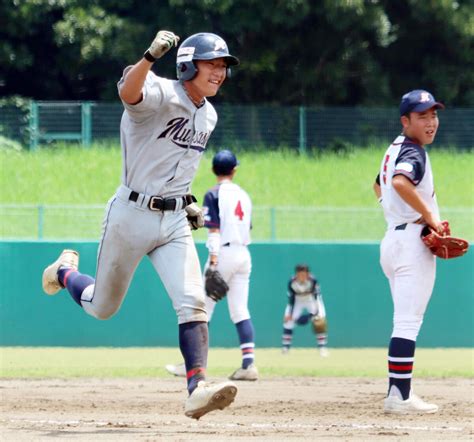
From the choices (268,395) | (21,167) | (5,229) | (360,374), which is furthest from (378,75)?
(268,395)

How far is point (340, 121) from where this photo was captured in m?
26.2

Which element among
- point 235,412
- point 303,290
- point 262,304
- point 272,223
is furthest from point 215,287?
point 272,223

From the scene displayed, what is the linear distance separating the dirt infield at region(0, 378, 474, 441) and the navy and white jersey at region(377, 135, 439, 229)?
4.56 feet

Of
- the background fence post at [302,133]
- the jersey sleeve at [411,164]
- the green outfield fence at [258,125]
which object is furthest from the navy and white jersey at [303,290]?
the background fence post at [302,133]

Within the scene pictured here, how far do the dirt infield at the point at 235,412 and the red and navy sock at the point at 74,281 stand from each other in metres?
0.83

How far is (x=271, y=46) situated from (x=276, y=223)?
12665 mm

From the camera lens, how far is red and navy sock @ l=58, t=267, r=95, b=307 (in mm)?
8039

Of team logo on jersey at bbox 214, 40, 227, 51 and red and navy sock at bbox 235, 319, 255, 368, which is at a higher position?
team logo on jersey at bbox 214, 40, 227, 51

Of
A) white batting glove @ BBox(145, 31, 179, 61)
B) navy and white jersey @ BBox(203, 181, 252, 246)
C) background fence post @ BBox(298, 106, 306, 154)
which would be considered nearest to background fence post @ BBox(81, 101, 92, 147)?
background fence post @ BBox(298, 106, 306, 154)

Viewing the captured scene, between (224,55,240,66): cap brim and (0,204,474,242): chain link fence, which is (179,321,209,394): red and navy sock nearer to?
(224,55,240,66): cap brim

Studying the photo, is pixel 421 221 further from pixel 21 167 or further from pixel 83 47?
pixel 83 47

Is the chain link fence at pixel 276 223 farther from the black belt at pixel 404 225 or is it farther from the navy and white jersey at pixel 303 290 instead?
the black belt at pixel 404 225

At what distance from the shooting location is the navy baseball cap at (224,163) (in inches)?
451

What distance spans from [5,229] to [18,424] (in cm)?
934
